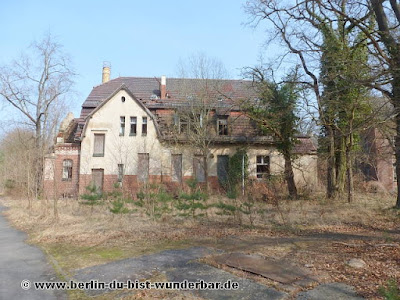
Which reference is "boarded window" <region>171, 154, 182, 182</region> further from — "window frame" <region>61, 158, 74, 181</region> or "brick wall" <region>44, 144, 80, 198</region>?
"window frame" <region>61, 158, 74, 181</region>

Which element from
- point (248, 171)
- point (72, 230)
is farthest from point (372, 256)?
point (248, 171)

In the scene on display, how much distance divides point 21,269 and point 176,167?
19.1 m

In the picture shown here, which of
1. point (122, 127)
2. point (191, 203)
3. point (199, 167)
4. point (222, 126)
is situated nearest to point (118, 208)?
point (191, 203)

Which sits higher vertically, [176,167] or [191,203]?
[176,167]

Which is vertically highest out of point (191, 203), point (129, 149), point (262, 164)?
point (129, 149)

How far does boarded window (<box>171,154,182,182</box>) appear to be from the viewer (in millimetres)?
26222

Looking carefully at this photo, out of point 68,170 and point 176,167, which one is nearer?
point 176,167

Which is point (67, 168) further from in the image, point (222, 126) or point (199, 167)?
point (222, 126)

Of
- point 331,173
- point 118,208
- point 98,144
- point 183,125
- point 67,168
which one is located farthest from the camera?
point 67,168

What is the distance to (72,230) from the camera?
1121cm

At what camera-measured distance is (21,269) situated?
7.37 meters

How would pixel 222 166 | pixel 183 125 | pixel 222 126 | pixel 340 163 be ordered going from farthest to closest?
pixel 222 126, pixel 222 166, pixel 183 125, pixel 340 163

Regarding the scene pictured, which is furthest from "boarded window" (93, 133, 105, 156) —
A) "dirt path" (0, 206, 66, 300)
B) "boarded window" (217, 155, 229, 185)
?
"dirt path" (0, 206, 66, 300)

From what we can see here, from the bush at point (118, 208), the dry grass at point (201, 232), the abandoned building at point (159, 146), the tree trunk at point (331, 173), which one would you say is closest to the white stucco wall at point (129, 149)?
the abandoned building at point (159, 146)
